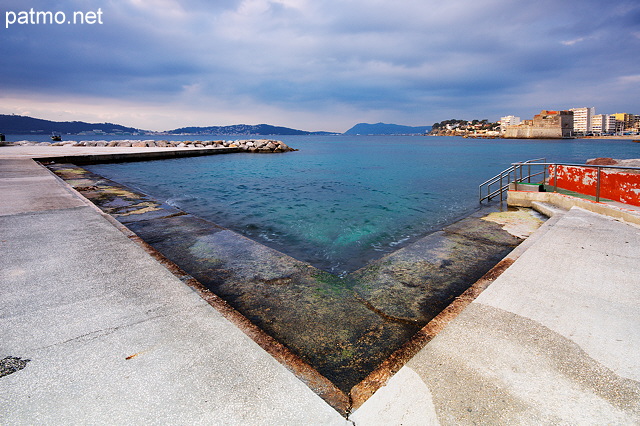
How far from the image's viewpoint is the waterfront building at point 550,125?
124 meters

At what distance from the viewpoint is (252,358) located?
7.00ft

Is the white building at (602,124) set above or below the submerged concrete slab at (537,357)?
above

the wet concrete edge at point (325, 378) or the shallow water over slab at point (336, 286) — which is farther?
the shallow water over slab at point (336, 286)

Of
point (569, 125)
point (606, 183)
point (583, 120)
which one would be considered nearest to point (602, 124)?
point (583, 120)

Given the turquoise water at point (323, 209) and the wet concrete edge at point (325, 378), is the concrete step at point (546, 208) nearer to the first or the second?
the turquoise water at point (323, 209)

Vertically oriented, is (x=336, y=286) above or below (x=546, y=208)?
below

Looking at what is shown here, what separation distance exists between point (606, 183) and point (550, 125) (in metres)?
145

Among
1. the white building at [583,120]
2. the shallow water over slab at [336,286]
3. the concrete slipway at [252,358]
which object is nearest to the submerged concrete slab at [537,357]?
the concrete slipway at [252,358]

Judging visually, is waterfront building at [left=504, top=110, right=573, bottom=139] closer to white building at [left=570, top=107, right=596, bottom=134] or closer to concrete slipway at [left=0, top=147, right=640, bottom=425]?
white building at [left=570, top=107, right=596, bottom=134]

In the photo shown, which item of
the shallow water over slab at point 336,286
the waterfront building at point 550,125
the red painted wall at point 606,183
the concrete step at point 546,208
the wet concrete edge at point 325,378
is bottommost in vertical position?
the shallow water over slab at point 336,286

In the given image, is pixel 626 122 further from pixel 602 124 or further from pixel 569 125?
pixel 569 125

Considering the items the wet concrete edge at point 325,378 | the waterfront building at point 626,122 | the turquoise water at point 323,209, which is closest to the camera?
the wet concrete edge at point 325,378

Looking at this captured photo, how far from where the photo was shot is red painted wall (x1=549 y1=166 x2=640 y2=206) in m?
7.04

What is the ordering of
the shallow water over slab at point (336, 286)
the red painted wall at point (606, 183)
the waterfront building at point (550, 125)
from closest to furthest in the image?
the shallow water over slab at point (336, 286)
the red painted wall at point (606, 183)
the waterfront building at point (550, 125)
